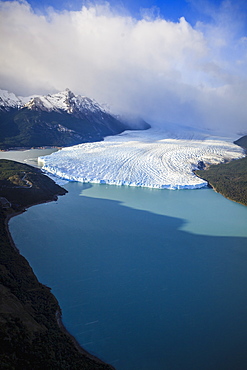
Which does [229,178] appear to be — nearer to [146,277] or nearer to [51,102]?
[146,277]

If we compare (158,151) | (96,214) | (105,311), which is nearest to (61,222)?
(96,214)

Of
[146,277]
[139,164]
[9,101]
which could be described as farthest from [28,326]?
[9,101]

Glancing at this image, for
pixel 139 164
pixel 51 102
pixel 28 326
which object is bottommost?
pixel 28 326

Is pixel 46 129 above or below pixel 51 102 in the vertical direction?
below

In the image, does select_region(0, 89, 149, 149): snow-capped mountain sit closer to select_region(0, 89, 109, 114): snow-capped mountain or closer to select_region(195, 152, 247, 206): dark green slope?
select_region(0, 89, 109, 114): snow-capped mountain

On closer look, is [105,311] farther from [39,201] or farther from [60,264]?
[39,201]

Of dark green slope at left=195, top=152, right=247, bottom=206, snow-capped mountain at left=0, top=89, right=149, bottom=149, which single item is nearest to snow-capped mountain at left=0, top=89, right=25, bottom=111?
snow-capped mountain at left=0, top=89, right=149, bottom=149
